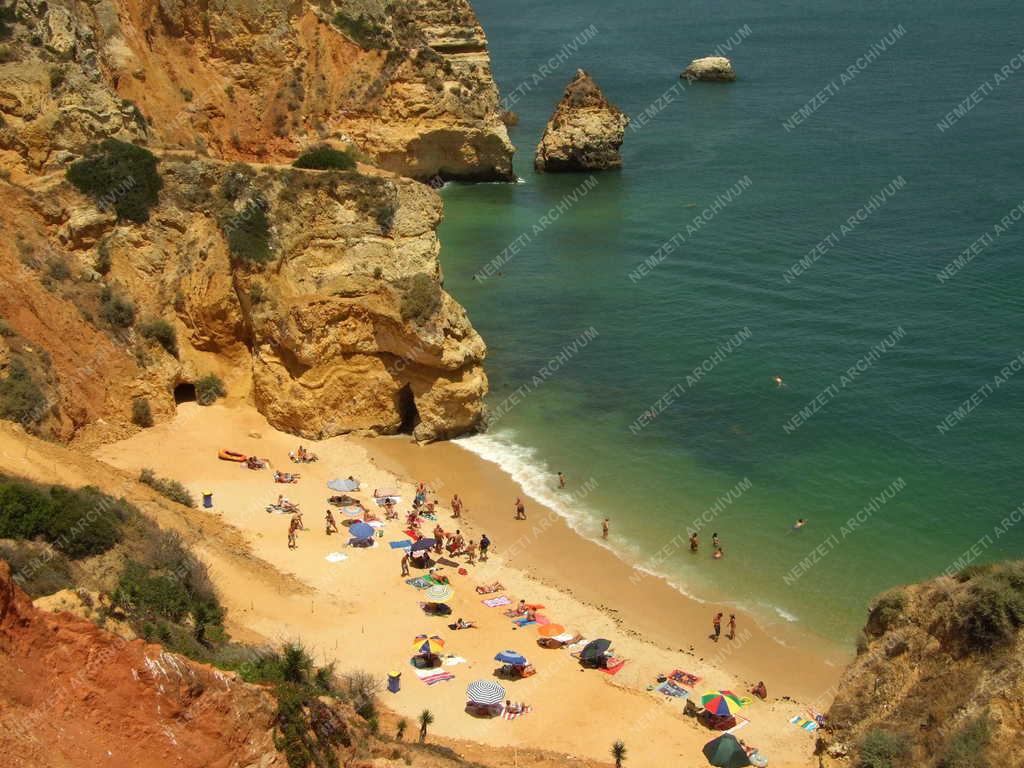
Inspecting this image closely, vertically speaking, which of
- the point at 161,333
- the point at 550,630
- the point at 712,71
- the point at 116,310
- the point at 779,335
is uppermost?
the point at 116,310

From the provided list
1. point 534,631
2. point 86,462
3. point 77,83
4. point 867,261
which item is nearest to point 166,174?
point 77,83

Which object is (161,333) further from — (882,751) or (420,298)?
(882,751)

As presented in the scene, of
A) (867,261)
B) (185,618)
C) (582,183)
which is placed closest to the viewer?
(185,618)

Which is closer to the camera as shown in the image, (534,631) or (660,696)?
(660,696)

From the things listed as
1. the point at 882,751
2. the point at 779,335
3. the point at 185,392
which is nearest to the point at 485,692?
the point at 882,751

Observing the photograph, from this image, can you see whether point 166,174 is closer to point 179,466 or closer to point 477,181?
point 179,466

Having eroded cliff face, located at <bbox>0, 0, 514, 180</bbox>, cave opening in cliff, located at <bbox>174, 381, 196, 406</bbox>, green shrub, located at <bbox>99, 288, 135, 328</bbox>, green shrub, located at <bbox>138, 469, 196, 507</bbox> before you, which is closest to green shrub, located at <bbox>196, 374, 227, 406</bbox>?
cave opening in cliff, located at <bbox>174, 381, 196, 406</bbox>

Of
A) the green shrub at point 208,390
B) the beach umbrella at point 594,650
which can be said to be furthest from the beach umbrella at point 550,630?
the green shrub at point 208,390
